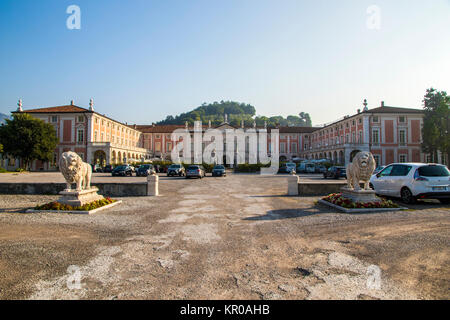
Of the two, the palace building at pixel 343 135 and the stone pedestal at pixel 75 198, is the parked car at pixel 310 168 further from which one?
the stone pedestal at pixel 75 198

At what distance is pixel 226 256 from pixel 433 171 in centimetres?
918

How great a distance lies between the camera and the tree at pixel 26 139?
40594 mm

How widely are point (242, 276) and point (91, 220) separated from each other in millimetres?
5401

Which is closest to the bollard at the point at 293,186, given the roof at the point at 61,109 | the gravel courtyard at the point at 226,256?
the gravel courtyard at the point at 226,256

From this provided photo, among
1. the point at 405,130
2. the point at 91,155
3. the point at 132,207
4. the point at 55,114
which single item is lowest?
the point at 132,207

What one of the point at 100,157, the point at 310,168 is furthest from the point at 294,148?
the point at 100,157

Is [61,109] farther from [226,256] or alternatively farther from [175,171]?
[226,256]

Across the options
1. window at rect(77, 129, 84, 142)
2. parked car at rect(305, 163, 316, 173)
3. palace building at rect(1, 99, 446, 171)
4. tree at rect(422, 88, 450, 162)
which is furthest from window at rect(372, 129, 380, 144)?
window at rect(77, 129, 84, 142)

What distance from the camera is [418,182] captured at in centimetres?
920

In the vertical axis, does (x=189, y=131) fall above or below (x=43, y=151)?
above

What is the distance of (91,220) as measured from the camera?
7098 mm

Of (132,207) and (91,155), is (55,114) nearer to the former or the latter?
(91,155)
